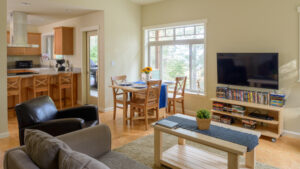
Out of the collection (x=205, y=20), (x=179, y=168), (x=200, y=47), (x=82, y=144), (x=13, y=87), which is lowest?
(x=179, y=168)

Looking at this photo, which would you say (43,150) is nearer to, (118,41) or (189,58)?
(189,58)

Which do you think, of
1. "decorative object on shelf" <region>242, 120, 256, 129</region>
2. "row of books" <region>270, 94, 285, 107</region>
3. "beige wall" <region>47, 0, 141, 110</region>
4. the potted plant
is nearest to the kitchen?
"beige wall" <region>47, 0, 141, 110</region>

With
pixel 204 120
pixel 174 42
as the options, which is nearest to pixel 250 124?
pixel 204 120

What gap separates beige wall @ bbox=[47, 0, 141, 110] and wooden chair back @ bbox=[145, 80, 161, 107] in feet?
5.47

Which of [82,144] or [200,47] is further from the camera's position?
[200,47]

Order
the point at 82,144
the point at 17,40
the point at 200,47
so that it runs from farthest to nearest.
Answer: the point at 17,40
the point at 200,47
the point at 82,144

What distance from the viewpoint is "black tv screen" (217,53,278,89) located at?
373cm

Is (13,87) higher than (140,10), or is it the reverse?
(140,10)

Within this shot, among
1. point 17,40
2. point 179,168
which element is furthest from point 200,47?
point 17,40

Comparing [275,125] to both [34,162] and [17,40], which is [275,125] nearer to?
[34,162]

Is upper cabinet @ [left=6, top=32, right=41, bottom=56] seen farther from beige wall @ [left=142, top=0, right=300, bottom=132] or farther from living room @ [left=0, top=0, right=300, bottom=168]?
beige wall @ [left=142, top=0, right=300, bottom=132]

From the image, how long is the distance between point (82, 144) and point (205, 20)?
389cm

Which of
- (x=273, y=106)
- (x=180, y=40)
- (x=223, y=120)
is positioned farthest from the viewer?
(x=180, y=40)

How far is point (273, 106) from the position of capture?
12.0ft
